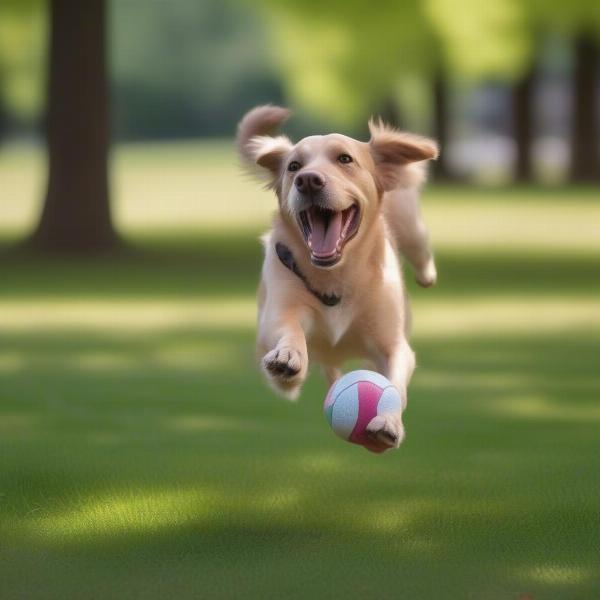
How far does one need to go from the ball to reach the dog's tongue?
0.57 metres

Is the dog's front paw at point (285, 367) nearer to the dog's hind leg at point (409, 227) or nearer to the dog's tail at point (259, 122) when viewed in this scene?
the dog's tail at point (259, 122)

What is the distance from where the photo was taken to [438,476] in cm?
738

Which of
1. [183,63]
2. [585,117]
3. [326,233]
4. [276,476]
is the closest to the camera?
[326,233]

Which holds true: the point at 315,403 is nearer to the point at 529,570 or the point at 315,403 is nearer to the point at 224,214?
the point at 529,570

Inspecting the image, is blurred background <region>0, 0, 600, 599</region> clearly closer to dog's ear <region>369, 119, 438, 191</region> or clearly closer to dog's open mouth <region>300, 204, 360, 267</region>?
dog's ear <region>369, 119, 438, 191</region>

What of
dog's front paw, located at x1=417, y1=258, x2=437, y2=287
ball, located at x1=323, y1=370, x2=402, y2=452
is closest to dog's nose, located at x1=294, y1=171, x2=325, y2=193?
ball, located at x1=323, y1=370, x2=402, y2=452

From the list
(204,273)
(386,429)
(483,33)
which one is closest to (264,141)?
(386,429)

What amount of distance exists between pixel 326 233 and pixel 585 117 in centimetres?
3513

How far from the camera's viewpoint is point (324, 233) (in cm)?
644

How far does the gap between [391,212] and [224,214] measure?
902 inches

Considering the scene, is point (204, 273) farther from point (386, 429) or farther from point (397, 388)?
point (386, 429)

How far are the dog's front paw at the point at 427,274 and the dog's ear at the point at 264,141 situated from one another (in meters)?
1.19

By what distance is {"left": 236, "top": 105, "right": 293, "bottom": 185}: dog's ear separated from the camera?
6781mm

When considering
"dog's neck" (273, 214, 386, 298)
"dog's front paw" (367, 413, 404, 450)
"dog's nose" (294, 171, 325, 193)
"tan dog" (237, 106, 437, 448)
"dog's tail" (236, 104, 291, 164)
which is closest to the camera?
"dog's front paw" (367, 413, 404, 450)
